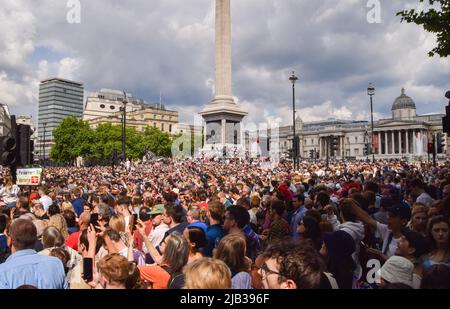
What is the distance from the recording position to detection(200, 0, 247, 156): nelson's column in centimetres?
6719

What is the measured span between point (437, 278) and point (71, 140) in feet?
363

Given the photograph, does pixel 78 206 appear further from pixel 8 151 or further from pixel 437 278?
pixel 437 278

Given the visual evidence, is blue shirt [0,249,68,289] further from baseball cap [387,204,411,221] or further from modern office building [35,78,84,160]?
modern office building [35,78,84,160]

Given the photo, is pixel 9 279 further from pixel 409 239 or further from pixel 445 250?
pixel 445 250

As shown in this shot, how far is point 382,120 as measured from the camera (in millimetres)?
141500

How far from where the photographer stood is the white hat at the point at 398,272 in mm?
3793

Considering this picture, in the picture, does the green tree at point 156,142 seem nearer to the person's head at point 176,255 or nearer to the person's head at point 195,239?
the person's head at point 195,239

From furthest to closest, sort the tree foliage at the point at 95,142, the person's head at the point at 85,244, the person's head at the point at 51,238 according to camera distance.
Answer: the tree foliage at the point at 95,142
the person's head at the point at 85,244
the person's head at the point at 51,238

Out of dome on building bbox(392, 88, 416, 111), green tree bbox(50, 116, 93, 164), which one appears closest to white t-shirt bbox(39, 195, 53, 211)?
green tree bbox(50, 116, 93, 164)

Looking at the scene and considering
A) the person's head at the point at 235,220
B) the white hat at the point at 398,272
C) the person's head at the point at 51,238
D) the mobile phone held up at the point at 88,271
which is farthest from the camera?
the person's head at the point at 235,220

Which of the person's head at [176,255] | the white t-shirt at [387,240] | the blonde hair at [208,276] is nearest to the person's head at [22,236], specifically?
the person's head at [176,255]

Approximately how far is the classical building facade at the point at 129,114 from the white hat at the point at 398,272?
112 metres
